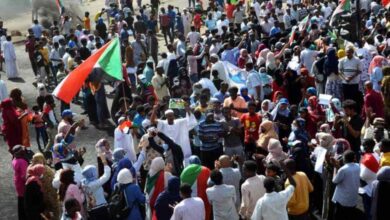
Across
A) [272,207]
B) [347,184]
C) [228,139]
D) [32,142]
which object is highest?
[272,207]

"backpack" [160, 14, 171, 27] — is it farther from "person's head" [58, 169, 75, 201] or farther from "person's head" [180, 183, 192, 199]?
"person's head" [180, 183, 192, 199]

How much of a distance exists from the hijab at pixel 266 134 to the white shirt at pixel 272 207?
116 inches

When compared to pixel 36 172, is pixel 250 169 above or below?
above

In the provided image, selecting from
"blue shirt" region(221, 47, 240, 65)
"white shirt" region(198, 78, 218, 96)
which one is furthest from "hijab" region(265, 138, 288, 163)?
"blue shirt" region(221, 47, 240, 65)

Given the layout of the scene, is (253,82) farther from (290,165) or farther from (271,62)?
(290,165)

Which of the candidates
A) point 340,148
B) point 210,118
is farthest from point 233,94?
point 340,148

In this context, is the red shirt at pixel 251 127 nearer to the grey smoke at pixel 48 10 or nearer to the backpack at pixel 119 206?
the backpack at pixel 119 206

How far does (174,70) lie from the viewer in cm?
1883

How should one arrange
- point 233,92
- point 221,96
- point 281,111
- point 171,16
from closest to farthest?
point 281,111 < point 233,92 < point 221,96 < point 171,16

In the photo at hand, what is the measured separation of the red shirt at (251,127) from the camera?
12922 millimetres

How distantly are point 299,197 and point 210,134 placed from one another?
2802 mm

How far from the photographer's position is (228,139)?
12508mm

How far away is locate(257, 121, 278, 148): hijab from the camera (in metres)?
12.1

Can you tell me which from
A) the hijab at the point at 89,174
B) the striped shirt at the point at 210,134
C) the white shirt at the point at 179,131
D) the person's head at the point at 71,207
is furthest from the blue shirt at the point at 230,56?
the person's head at the point at 71,207
